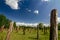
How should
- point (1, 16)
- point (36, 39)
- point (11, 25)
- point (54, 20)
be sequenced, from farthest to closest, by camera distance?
point (1, 16), point (36, 39), point (54, 20), point (11, 25)

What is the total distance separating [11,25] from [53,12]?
2937 mm

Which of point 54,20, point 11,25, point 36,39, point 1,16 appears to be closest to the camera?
point 11,25

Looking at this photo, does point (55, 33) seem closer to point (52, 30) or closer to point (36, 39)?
point (52, 30)

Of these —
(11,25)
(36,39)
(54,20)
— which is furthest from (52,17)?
(36,39)

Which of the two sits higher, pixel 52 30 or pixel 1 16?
pixel 1 16

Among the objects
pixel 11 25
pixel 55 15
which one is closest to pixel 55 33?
pixel 55 15

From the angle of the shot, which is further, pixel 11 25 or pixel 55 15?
pixel 55 15

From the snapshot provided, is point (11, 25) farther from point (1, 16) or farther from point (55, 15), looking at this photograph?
point (1, 16)

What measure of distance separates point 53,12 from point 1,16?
72548 millimetres

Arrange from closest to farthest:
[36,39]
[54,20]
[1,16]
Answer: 1. [54,20]
2. [36,39]
3. [1,16]

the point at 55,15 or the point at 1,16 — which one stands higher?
the point at 1,16

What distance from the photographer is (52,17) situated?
9086 mm

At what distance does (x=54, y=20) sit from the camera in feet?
29.7

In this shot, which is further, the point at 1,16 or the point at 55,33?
the point at 1,16
